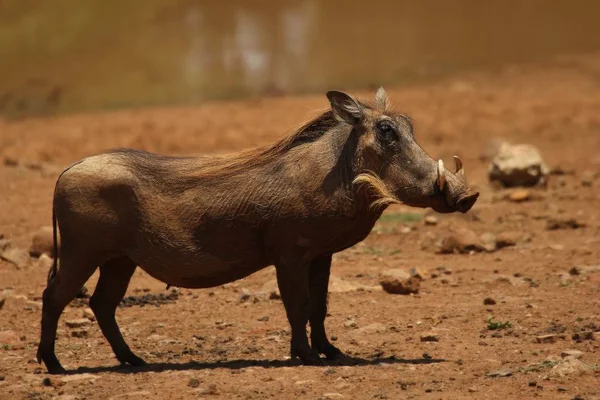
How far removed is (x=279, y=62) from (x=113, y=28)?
382cm

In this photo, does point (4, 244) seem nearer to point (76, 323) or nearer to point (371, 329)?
point (76, 323)

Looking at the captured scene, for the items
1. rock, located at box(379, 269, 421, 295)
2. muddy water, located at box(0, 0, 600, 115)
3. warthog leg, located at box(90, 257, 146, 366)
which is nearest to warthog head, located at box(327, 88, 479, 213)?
warthog leg, located at box(90, 257, 146, 366)

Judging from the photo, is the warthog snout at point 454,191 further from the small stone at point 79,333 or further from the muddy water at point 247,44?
the muddy water at point 247,44

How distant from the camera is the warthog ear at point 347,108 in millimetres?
8023

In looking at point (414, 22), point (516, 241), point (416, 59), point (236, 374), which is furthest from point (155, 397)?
point (414, 22)

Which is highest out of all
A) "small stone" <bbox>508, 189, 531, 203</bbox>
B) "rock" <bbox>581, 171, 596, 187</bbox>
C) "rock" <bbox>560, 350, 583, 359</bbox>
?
"rock" <bbox>581, 171, 596, 187</bbox>

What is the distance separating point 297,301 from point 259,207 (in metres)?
0.64

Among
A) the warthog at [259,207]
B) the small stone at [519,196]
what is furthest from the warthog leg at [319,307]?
the small stone at [519,196]

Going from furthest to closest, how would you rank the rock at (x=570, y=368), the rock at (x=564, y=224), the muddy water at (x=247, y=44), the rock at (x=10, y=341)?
the muddy water at (x=247, y=44), the rock at (x=564, y=224), the rock at (x=10, y=341), the rock at (x=570, y=368)

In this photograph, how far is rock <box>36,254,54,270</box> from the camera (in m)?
11.7

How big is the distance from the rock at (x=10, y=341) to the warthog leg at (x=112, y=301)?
0.83 m

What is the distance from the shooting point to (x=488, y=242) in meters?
12.3

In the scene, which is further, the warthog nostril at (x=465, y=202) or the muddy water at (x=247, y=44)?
the muddy water at (x=247, y=44)

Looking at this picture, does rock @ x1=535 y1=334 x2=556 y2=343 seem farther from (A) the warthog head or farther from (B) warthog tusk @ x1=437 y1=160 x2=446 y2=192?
(B) warthog tusk @ x1=437 y1=160 x2=446 y2=192
